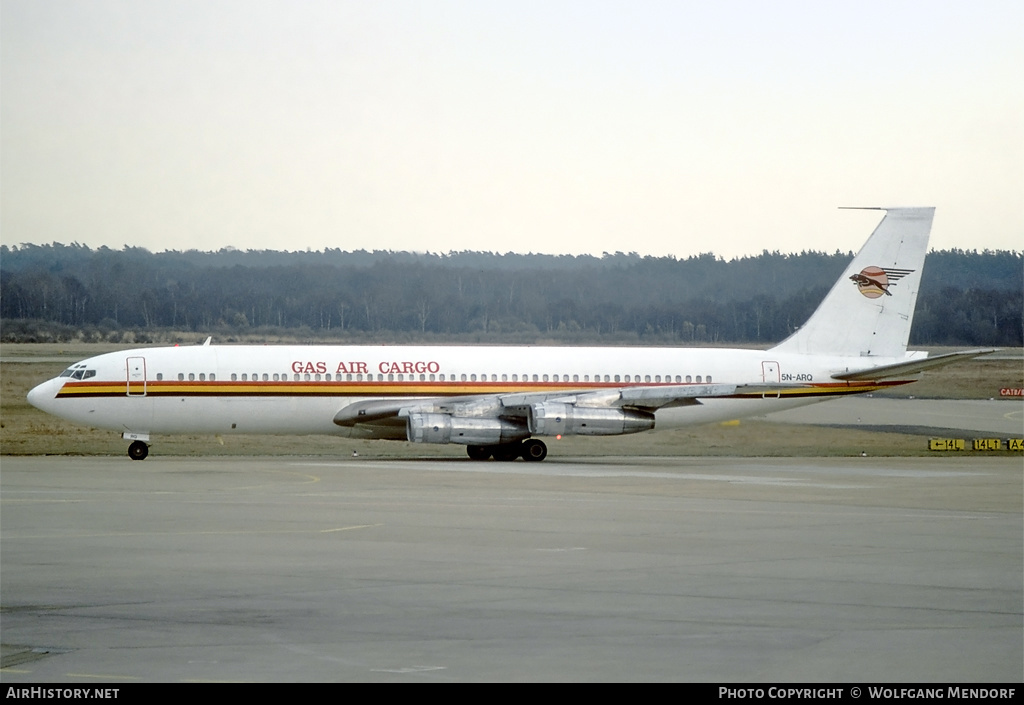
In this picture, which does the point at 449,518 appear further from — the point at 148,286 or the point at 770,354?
the point at 148,286

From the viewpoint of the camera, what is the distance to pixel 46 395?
39906mm

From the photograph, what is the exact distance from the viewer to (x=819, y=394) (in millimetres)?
44562

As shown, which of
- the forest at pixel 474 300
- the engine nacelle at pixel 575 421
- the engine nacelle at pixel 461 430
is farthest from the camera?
the forest at pixel 474 300

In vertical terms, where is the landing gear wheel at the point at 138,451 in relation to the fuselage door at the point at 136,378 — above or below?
below

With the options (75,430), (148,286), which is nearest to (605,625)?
(75,430)

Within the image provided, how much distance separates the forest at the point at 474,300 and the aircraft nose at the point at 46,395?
47.2 m

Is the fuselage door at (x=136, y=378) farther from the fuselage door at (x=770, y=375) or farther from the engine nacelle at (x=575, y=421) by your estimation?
the fuselage door at (x=770, y=375)

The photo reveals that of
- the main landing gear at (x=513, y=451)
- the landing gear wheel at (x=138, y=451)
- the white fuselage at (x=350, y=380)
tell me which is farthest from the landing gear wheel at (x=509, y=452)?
the landing gear wheel at (x=138, y=451)

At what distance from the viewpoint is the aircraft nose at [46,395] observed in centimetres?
3975

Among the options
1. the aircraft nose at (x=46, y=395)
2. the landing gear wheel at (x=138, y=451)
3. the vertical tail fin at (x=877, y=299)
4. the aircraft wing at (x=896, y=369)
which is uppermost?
the vertical tail fin at (x=877, y=299)

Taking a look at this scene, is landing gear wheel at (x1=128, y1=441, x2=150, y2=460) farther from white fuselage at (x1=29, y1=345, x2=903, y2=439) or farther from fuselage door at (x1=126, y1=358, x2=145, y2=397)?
fuselage door at (x1=126, y1=358, x2=145, y2=397)

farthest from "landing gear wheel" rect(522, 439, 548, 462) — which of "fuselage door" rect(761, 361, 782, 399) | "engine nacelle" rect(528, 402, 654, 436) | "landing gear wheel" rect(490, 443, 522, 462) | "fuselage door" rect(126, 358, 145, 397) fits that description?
"fuselage door" rect(126, 358, 145, 397)

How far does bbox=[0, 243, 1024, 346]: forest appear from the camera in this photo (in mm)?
93125

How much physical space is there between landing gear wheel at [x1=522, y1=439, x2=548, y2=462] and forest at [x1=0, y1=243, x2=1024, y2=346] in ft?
139
